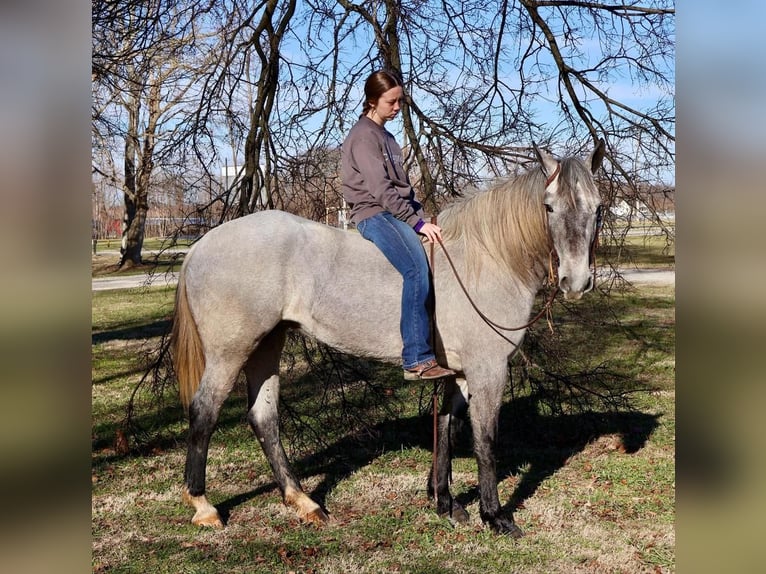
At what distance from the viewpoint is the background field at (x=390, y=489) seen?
4.02 m

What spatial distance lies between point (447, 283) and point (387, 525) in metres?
1.62

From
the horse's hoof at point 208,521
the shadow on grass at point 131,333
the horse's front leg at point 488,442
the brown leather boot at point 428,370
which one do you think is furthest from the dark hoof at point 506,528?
the shadow on grass at point 131,333

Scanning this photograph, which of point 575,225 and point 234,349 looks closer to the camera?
point 575,225

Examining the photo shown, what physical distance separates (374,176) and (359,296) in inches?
29.4

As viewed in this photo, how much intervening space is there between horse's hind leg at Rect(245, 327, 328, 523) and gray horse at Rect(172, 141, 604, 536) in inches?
14.6

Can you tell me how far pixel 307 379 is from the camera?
9211 millimetres

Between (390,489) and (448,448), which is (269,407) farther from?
(448,448)

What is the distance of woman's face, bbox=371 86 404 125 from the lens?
165 inches

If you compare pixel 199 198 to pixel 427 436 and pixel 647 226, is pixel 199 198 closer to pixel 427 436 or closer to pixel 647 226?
pixel 427 436

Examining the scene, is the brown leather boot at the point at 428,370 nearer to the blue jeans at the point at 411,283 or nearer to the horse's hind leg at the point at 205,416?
the blue jeans at the point at 411,283

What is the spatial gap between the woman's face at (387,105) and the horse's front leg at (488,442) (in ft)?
5.73
